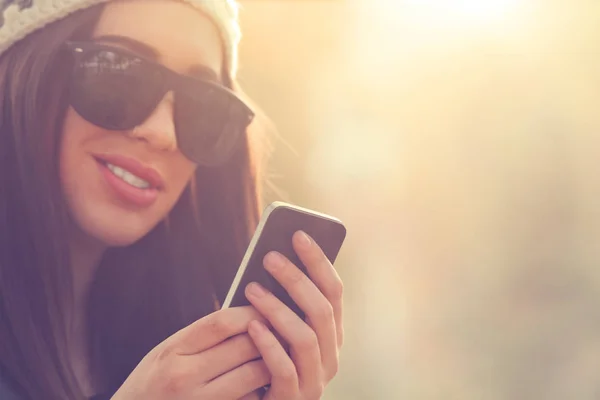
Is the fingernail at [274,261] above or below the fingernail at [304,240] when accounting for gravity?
below

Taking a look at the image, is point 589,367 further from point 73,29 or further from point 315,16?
point 73,29

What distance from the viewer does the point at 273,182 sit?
624 mm

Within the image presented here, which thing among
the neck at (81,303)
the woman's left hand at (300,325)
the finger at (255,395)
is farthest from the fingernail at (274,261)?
the neck at (81,303)

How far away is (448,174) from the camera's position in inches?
23.4

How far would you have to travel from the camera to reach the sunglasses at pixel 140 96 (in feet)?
1.54

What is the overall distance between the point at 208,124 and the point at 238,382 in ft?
0.89

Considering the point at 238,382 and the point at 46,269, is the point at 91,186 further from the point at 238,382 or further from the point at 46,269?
the point at 238,382

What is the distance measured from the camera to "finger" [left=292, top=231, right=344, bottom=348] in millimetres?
411

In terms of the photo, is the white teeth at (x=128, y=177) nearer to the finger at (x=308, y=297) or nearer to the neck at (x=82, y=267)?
the neck at (x=82, y=267)

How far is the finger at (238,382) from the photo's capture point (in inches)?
14.8

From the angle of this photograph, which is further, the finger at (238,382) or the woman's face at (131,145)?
the woman's face at (131,145)

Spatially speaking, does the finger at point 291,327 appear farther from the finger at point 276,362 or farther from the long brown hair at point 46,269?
the long brown hair at point 46,269

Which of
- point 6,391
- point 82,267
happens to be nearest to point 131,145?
point 82,267

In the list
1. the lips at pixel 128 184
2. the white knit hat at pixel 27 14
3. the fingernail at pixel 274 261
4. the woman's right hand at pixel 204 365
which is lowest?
the woman's right hand at pixel 204 365
